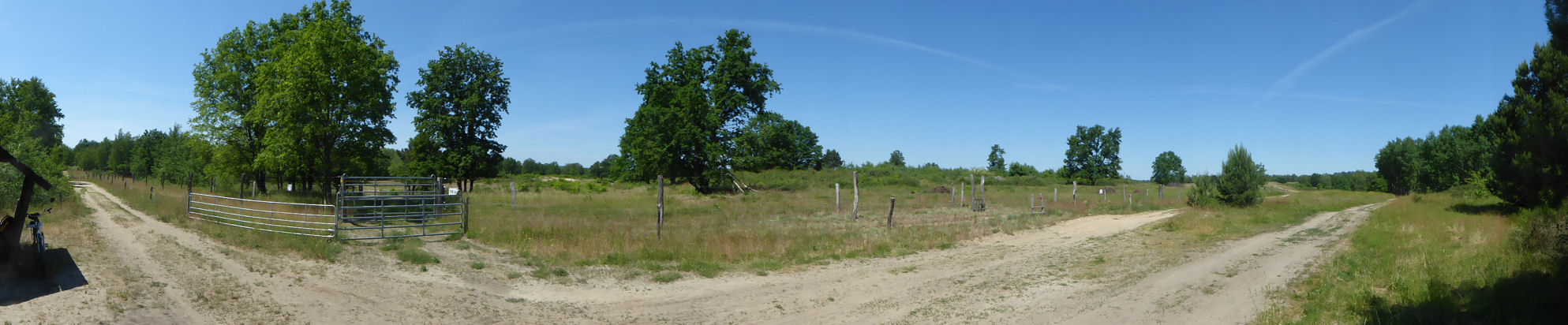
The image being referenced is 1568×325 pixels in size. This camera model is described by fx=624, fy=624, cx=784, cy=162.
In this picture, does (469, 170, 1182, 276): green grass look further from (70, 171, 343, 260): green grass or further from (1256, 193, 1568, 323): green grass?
(1256, 193, 1568, 323): green grass

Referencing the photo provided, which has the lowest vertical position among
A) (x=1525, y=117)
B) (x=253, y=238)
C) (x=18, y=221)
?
(x=253, y=238)

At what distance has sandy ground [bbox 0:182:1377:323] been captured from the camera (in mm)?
8156

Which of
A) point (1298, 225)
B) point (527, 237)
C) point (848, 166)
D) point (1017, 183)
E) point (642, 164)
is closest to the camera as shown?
point (527, 237)

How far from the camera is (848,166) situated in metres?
75.6

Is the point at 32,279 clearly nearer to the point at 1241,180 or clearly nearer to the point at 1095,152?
the point at 1241,180

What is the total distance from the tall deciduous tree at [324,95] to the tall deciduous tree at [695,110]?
52.5ft

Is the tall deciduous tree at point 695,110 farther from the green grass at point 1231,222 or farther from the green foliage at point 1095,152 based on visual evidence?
the green foliage at point 1095,152

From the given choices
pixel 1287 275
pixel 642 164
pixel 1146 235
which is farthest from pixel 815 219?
pixel 642 164

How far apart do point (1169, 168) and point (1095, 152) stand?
137ft

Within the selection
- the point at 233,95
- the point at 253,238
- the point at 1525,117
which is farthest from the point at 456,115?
the point at 1525,117

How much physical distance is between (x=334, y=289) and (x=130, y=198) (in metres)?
22.8

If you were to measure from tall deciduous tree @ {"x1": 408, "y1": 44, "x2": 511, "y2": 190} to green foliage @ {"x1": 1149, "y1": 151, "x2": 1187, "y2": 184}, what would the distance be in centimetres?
10951

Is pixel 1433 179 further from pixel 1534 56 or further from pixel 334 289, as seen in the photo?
pixel 334 289

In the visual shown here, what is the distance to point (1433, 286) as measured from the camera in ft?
30.3
